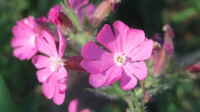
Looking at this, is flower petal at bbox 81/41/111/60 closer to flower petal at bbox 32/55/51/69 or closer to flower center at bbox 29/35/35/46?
flower petal at bbox 32/55/51/69

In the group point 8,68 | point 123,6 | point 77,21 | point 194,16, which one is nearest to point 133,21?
point 123,6

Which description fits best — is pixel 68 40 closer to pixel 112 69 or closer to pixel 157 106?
pixel 112 69

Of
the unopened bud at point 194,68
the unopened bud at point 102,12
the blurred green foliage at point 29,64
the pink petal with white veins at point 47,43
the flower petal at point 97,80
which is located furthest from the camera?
the blurred green foliage at point 29,64

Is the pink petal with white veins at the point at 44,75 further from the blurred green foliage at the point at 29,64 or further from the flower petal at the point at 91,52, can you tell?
the blurred green foliage at the point at 29,64

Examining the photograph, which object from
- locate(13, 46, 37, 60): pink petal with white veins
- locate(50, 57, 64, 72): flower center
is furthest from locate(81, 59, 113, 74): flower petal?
locate(13, 46, 37, 60): pink petal with white veins

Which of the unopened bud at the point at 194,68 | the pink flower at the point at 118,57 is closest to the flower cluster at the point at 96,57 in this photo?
the pink flower at the point at 118,57

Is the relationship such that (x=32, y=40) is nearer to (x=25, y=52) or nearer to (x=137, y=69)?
(x=25, y=52)

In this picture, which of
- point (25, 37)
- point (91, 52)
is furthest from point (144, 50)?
point (25, 37)
